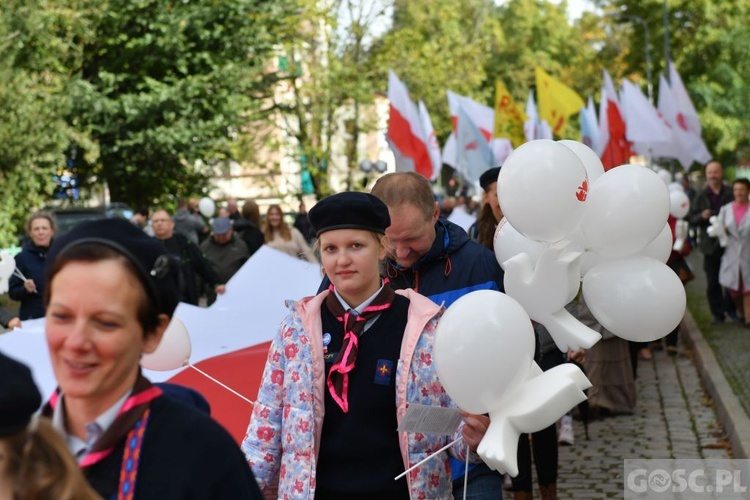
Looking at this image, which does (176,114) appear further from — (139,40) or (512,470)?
(512,470)

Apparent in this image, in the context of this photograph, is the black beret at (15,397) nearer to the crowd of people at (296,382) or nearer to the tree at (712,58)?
the crowd of people at (296,382)

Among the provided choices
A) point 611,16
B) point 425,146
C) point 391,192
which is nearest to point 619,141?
point 425,146

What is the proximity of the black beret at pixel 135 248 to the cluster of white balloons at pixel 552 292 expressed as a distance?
147cm

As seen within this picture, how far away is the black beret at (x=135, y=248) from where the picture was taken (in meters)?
2.42

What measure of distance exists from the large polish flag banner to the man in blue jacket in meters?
1.51

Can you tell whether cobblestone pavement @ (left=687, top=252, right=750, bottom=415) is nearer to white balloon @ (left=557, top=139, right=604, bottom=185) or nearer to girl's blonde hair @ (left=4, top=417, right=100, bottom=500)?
white balloon @ (left=557, top=139, right=604, bottom=185)

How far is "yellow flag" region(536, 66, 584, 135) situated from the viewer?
22.2 m

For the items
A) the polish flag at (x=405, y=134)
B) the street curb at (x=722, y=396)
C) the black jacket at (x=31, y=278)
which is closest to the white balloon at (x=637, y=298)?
the street curb at (x=722, y=396)

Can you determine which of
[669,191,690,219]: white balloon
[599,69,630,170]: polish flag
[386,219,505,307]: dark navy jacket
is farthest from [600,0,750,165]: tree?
A: [386,219,505,307]: dark navy jacket

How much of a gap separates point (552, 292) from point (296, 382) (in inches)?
36.4

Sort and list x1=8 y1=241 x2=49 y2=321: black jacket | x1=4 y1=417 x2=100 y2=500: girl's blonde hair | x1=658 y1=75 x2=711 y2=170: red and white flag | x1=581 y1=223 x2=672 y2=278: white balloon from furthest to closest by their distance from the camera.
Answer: x1=658 y1=75 x2=711 y2=170: red and white flag, x1=8 y1=241 x2=49 y2=321: black jacket, x1=581 y1=223 x2=672 y2=278: white balloon, x1=4 y1=417 x2=100 y2=500: girl's blonde hair

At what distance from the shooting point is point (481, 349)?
378 cm

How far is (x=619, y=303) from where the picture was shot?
437 cm

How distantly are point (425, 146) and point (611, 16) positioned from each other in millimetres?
40314
